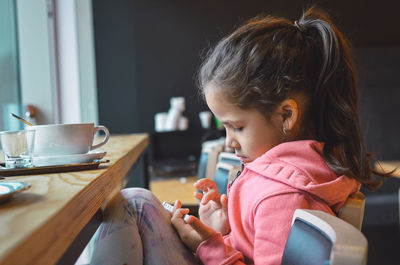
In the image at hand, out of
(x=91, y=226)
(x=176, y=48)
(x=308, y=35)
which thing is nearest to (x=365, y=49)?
(x=176, y=48)

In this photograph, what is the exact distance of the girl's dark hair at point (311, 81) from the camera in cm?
84

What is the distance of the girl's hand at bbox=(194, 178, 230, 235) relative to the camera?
3.16 ft

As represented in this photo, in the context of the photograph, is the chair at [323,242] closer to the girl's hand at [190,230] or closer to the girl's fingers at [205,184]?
the girl's hand at [190,230]

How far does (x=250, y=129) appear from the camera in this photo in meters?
0.88

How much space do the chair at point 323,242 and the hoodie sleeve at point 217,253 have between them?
24 cm

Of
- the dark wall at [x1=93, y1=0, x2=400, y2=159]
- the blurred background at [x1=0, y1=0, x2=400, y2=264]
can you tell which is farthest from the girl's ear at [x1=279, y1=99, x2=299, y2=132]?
the dark wall at [x1=93, y1=0, x2=400, y2=159]

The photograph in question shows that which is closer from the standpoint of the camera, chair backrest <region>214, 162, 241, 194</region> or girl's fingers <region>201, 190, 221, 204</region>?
girl's fingers <region>201, 190, 221, 204</region>

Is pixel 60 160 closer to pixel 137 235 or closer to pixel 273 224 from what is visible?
pixel 137 235

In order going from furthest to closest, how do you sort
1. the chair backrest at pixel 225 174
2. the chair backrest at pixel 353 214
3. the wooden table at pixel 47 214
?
the chair backrest at pixel 225 174 < the chair backrest at pixel 353 214 < the wooden table at pixel 47 214

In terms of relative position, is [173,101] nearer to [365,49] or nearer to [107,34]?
[107,34]

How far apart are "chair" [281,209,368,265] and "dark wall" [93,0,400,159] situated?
17.5ft

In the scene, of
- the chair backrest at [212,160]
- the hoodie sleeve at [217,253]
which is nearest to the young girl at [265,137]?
the hoodie sleeve at [217,253]

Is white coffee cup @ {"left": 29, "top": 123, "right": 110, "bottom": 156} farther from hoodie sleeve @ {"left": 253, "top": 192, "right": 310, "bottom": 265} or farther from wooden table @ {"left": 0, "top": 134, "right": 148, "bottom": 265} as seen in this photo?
hoodie sleeve @ {"left": 253, "top": 192, "right": 310, "bottom": 265}

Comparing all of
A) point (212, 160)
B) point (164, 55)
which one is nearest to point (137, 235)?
point (212, 160)
